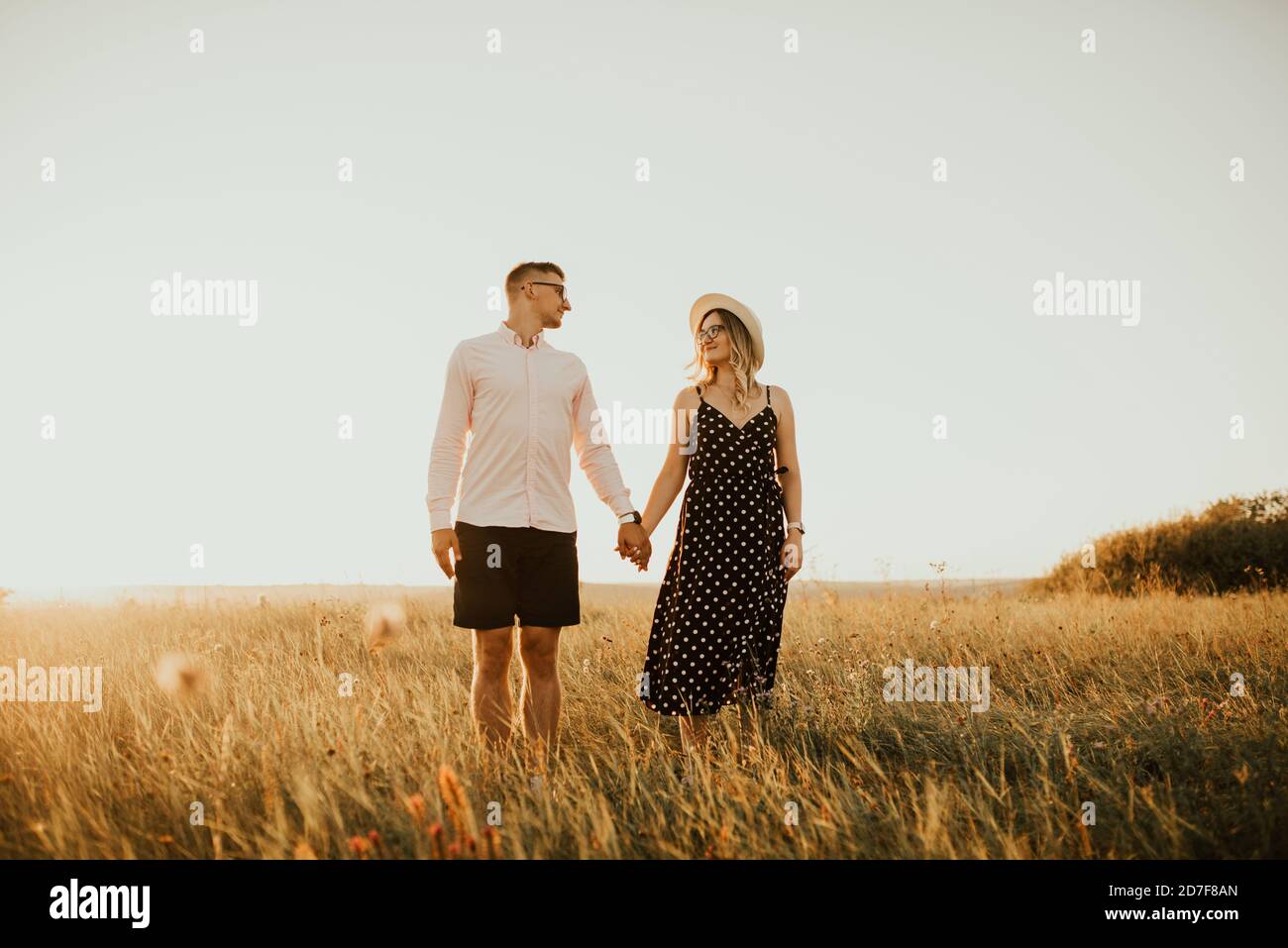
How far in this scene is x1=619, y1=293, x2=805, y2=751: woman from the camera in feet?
12.7

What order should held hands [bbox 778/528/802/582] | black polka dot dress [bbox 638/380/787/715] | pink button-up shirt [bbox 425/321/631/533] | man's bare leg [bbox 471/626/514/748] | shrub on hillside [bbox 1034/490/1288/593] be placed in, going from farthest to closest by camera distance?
shrub on hillside [bbox 1034/490/1288/593], held hands [bbox 778/528/802/582], black polka dot dress [bbox 638/380/787/715], pink button-up shirt [bbox 425/321/631/533], man's bare leg [bbox 471/626/514/748]

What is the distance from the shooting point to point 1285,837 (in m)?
2.73

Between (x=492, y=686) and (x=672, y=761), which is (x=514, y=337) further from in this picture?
(x=672, y=761)

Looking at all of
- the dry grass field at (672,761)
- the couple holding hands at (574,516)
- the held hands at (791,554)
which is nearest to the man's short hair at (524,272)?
the couple holding hands at (574,516)

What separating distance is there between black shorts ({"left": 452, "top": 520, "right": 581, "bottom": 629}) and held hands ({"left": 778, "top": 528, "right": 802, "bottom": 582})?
1175 millimetres

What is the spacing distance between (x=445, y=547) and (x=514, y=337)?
1123 millimetres

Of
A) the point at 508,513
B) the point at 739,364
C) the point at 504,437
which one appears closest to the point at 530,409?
the point at 504,437

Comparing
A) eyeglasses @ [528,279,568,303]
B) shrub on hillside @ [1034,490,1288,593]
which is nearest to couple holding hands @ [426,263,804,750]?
eyeglasses @ [528,279,568,303]

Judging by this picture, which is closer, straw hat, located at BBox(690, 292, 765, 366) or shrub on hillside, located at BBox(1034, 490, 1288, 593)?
straw hat, located at BBox(690, 292, 765, 366)

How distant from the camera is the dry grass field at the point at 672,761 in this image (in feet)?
8.89

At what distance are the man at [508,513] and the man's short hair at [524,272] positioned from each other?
0.61ft

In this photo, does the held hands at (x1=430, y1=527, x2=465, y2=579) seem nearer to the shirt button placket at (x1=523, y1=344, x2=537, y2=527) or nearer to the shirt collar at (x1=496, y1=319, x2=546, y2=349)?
the shirt button placket at (x1=523, y1=344, x2=537, y2=527)

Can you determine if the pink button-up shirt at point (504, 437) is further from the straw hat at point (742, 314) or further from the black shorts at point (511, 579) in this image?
the straw hat at point (742, 314)

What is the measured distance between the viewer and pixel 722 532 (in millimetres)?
3949
